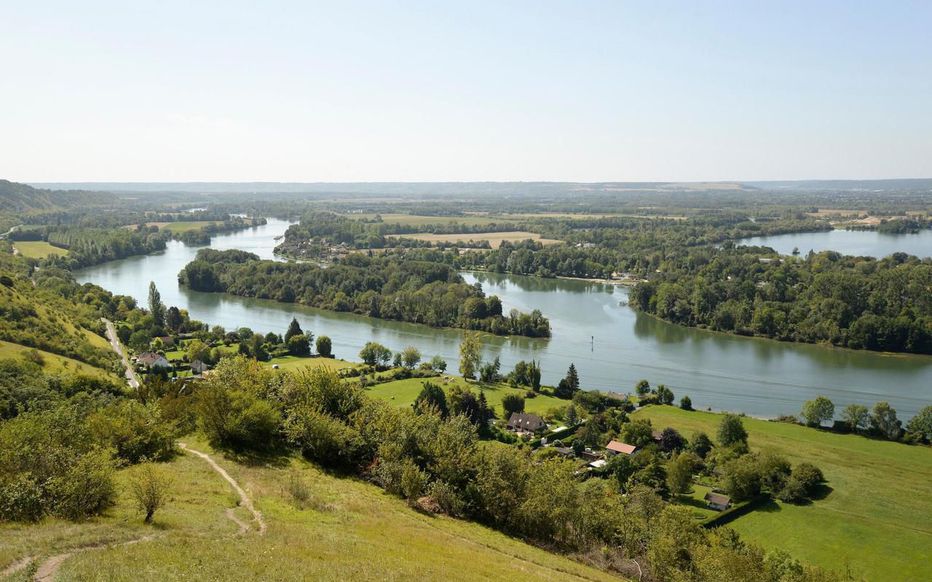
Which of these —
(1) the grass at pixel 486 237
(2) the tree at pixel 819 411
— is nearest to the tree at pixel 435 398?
(2) the tree at pixel 819 411

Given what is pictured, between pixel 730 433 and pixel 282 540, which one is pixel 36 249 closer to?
pixel 730 433

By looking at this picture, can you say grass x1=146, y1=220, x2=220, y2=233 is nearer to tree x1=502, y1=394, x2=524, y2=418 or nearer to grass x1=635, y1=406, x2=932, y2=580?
tree x1=502, y1=394, x2=524, y2=418

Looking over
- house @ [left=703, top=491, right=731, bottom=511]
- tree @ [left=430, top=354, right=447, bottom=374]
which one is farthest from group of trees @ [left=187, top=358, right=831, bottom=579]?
tree @ [left=430, top=354, right=447, bottom=374]

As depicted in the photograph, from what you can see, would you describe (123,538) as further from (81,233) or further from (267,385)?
(81,233)

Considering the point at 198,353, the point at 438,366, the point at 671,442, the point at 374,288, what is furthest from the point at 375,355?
the point at 374,288

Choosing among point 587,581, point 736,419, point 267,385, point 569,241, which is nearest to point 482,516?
point 587,581

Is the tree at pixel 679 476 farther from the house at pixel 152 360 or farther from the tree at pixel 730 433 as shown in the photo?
the house at pixel 152 360
